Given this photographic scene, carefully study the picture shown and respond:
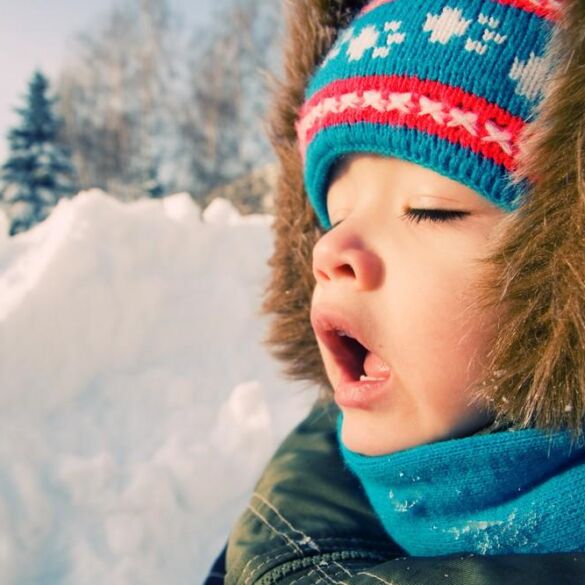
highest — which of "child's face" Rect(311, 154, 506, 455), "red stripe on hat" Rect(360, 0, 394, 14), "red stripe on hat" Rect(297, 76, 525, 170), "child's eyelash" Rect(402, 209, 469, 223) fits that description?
"red stripe on hat" Rect(360, 0, 394, 14)

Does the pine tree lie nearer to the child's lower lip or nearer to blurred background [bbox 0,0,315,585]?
blurred background [bbox 0,0,315,585]

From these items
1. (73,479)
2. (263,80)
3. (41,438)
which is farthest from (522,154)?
(41,438)

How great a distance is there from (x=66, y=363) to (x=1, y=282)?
44 centimetres

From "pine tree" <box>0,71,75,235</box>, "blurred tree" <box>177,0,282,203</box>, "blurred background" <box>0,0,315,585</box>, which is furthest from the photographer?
"blurred tree" <box>177,0,282,203</box>

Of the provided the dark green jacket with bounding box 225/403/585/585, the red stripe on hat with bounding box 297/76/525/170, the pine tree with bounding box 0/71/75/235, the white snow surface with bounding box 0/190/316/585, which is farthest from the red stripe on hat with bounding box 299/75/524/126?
the pine tree with bounding box 0/71/75/235

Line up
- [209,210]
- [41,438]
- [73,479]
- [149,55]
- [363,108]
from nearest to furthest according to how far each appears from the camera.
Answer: [363,108]
[73,479]
[41,438]
[209,210]
[149,55]

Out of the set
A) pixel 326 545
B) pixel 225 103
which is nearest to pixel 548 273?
pixel 326 545

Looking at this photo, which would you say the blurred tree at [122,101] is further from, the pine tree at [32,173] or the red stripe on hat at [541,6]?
the red stripe on hat at [541,6]

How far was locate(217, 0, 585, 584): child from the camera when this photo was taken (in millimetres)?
730

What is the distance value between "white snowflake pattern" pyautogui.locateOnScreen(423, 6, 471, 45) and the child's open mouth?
1.38 feet

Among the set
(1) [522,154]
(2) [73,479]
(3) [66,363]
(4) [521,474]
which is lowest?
(2) [73,479]

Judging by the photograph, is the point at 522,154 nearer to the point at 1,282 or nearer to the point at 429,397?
the point at 429,397

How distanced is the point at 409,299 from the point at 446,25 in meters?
0.39

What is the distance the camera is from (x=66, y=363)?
6.91 ft
